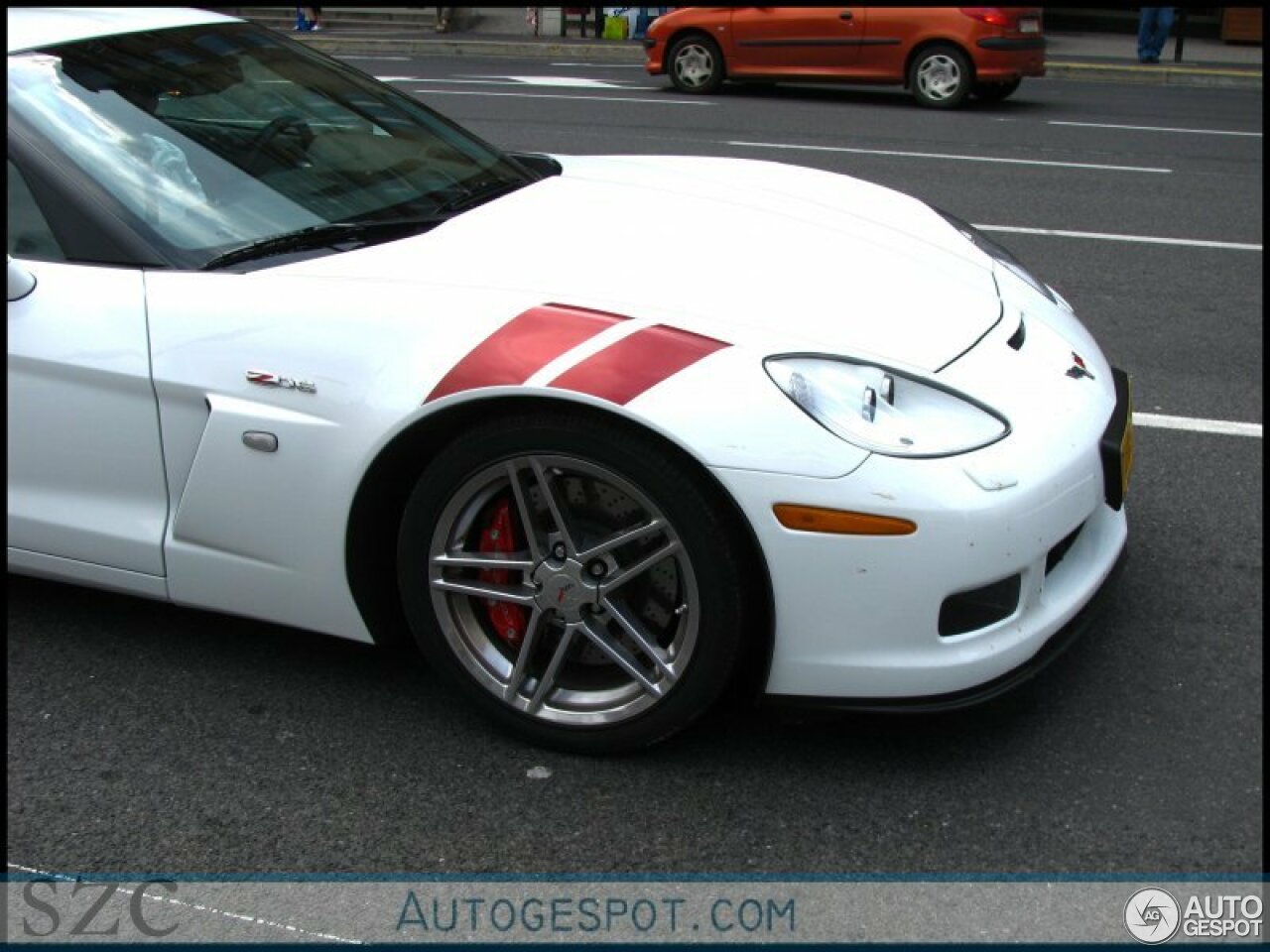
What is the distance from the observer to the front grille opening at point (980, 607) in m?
2.66

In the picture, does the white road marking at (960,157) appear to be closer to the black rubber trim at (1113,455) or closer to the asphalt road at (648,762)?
the asphalt road at (648,762)

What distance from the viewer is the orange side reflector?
255 centimetres

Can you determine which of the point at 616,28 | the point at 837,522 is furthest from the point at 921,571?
the point at 616,28

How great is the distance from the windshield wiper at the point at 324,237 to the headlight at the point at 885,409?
3.22 feet

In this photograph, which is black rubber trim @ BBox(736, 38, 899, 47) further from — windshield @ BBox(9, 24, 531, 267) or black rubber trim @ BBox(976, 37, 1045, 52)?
windshield @ BBox(9, 24, 531, 267)

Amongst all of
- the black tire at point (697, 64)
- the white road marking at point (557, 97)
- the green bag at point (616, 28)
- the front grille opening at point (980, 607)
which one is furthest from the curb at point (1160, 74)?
the front grille opening at point (980, 607)

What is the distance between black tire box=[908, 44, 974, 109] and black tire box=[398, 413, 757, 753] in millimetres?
11867

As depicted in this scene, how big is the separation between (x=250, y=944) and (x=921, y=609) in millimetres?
1294

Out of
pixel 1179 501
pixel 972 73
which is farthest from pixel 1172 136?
pixel 1179 501

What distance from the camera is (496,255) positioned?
301 cm

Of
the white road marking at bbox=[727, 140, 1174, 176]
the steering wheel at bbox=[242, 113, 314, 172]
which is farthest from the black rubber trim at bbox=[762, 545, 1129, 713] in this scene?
the white road marking at bbox=[727, 140, 1174, 176]

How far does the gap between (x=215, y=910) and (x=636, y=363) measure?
3.97 feet

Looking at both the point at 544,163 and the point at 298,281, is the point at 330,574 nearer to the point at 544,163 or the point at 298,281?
the point at 298,281

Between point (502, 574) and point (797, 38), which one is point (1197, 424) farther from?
point (797, 38)
